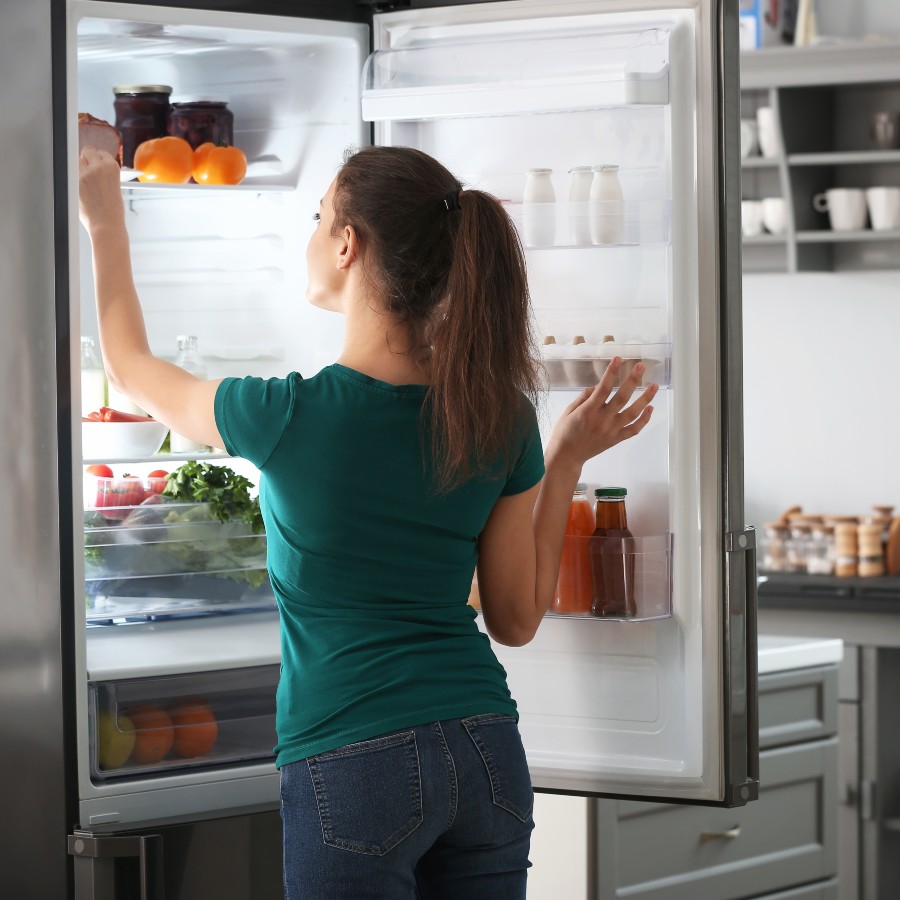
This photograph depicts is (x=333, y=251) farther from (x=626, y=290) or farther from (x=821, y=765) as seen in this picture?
(x=821, y=765)

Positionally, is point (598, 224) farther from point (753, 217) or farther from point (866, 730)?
point (753, 217)

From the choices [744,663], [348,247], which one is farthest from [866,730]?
[348,247]

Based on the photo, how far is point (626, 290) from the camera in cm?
179

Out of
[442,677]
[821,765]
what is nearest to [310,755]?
[442,677]

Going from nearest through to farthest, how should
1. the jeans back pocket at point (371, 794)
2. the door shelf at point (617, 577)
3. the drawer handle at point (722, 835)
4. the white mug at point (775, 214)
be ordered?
the jeans back pocket at point (371, 794), the door shelf at point (617, 577), the drawer handle at point (722, 835), the white mug at point (775, 214)

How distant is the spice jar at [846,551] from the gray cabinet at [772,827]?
23.6 inches

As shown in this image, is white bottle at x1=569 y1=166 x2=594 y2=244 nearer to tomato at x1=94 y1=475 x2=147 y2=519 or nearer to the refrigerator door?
the refrigerator door

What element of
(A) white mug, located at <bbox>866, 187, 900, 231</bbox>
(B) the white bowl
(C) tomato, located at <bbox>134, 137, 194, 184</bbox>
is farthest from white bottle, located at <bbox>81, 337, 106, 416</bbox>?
(A) white mug, located at <bbox>866, 187, 900, 231</bbox>

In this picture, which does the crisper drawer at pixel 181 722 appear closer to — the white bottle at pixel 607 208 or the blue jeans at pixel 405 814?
the blue jeans at pixel 405 814

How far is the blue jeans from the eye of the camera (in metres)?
1.23

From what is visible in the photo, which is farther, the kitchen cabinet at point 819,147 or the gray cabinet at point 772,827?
the kitchen cabinet at point 819,147

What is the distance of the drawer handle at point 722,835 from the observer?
242cm

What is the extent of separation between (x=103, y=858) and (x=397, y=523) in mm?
749

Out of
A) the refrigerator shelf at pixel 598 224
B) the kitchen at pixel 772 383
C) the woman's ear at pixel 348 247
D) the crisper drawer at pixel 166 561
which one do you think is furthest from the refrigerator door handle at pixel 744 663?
the kitchen at pixel 772 383
